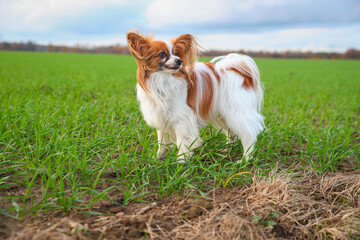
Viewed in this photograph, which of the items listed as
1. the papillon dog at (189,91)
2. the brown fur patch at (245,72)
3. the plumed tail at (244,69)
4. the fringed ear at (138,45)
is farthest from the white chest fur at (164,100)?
the brown fur patch at (245,72)

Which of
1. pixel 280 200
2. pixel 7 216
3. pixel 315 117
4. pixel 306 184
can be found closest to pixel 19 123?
pixel 7 216

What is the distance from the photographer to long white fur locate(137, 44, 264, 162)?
310 centimetres

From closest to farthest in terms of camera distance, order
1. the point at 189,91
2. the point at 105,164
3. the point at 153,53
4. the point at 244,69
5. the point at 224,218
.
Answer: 1. the point at 224,218
2. the point at 105,164
3. the point at 153,53
4. the point at 189,91
5. the point at 244,69

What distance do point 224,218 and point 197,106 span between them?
1593mm

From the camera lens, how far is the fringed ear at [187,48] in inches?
123

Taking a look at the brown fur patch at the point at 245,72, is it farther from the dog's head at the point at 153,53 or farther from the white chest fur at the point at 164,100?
the dog's head at the point at 153,53

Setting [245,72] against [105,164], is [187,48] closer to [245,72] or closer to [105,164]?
[245,72]

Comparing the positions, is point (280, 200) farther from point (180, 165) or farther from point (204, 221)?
point (180, 165)

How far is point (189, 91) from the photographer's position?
3256 millimetres

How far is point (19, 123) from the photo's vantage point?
3895mm

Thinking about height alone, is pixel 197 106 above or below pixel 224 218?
above

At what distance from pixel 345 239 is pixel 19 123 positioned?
4.09 m

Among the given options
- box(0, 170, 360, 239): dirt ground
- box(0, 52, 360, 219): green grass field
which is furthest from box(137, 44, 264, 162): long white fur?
box(0, 170, 360, 239): dirt ground

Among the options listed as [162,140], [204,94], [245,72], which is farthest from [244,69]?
[162,140]
